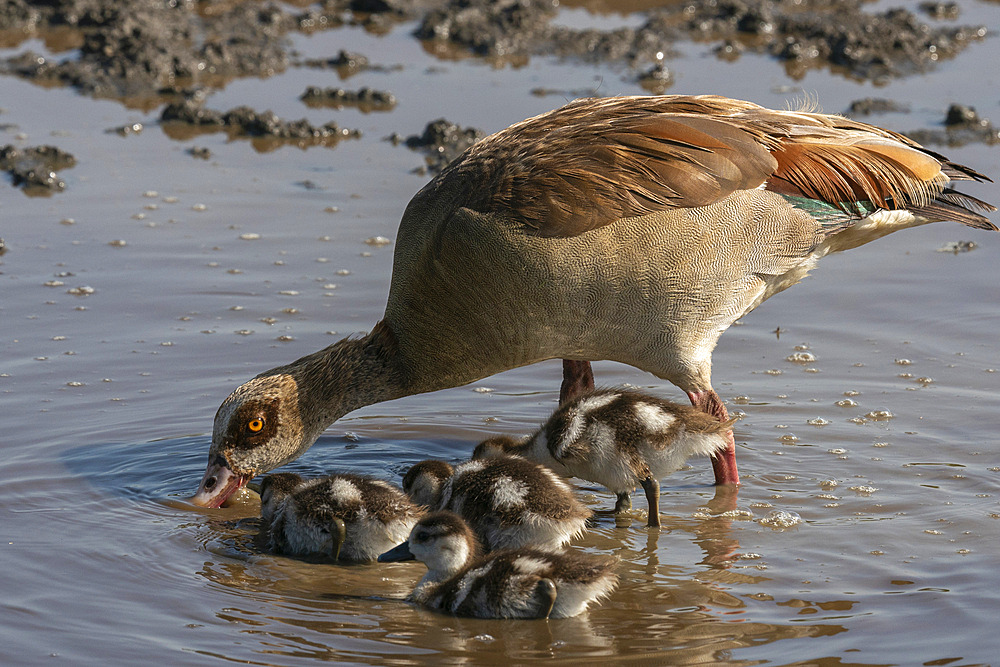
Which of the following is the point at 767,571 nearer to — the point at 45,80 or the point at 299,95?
the point at 299,95

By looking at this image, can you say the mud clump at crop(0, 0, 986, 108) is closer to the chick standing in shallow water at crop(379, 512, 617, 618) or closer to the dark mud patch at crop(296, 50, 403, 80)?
the dark mud patch at crop(296, 50, 403, 80)

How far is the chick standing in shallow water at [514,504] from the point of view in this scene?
18.8 feet

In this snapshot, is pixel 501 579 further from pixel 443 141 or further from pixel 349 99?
pixel 349 99

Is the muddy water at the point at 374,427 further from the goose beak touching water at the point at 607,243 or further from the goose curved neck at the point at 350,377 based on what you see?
the goose beak touching water at the point at 607,243

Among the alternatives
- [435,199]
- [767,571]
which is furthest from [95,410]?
[767,571]

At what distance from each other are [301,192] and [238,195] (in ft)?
1.73

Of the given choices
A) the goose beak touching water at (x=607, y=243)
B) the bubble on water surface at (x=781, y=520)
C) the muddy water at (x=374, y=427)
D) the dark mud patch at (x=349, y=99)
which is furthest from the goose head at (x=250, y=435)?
the dark mud patch at (x=349, y=99)

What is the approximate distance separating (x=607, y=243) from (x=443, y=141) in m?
5.18

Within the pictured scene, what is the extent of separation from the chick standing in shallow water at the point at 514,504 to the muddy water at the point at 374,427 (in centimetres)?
39

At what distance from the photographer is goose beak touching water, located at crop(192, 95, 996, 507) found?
6.29 metres

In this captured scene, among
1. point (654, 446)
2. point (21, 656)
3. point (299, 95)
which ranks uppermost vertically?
point (299, 95)

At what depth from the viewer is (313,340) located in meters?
8.47

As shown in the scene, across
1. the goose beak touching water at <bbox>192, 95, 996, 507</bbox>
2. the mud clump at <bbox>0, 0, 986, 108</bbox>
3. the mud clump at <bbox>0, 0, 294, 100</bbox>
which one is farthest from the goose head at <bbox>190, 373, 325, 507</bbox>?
the mud clump at <bbox>0, 0, 294, 100</bbox>

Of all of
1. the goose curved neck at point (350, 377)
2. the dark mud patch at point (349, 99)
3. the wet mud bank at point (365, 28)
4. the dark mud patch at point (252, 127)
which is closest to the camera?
the goose curved neck at point (350, 377)
